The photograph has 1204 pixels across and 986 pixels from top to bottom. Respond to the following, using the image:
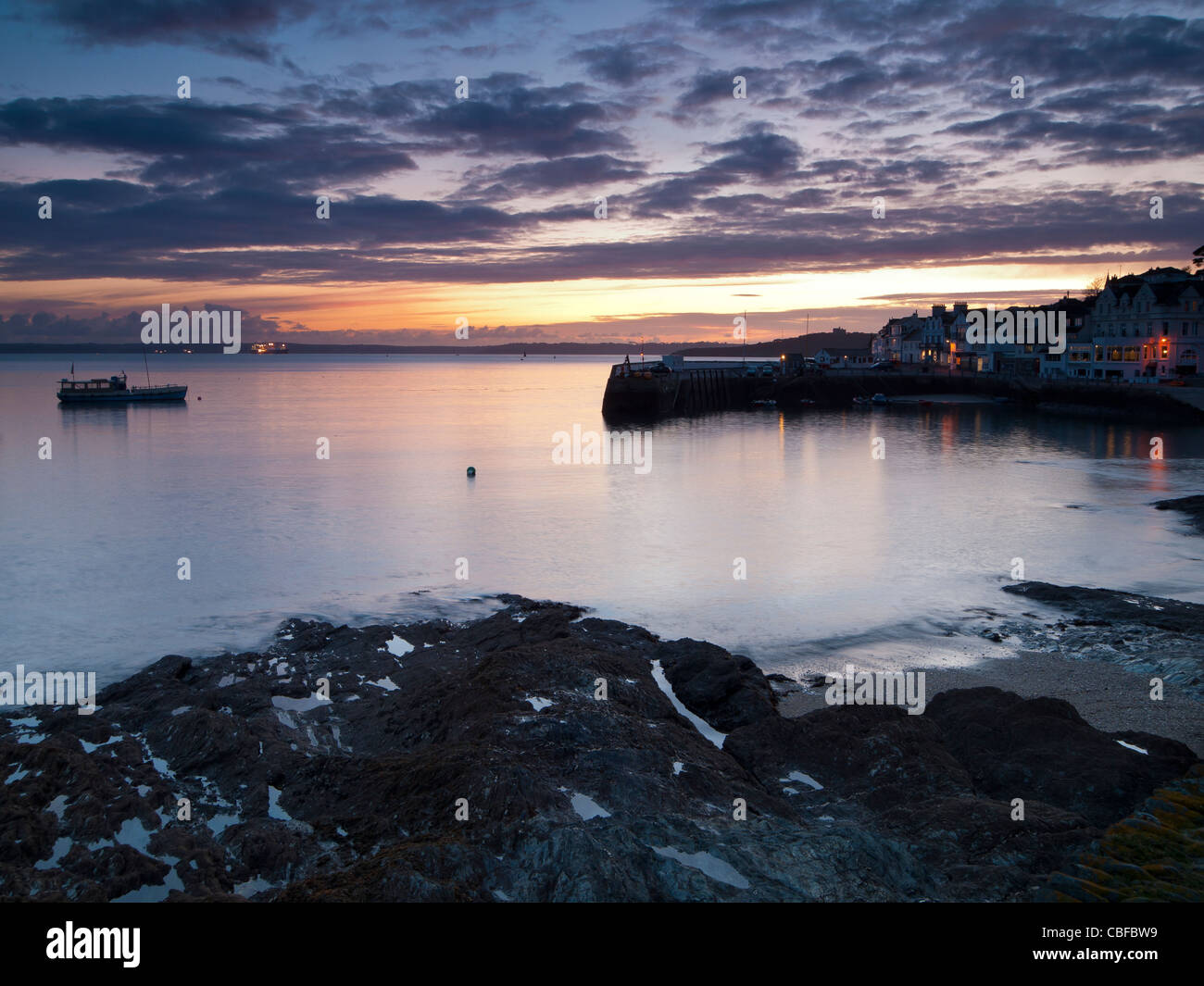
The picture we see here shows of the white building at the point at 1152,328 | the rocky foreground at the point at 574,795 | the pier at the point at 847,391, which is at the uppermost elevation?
the white building at the point at 1152,328

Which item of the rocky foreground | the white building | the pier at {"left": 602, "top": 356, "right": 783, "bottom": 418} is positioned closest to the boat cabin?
the pier at {"left": 602, "top": 356, "right": 783, "bottom": 418}

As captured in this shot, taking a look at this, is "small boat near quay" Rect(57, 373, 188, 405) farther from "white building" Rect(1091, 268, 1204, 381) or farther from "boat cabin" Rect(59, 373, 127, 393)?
"white building" Rect(1091, 268, 1204, 381)

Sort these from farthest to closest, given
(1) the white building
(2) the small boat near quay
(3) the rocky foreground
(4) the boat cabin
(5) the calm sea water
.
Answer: (4) the boat cabin, (2) the small boat near quay, (1) the white building, (5) the calm sea water, (3) the rocky foreground

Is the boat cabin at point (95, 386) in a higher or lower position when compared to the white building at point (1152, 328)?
lower

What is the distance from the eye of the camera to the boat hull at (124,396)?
78250 mm

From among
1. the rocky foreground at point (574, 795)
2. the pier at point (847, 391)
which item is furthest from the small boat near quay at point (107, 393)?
the rocky foreground at point (574, 795)

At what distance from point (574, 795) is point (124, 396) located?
3390 inches

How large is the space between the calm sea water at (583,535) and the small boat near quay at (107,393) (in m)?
24.5

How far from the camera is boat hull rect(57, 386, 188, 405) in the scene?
78.2 m

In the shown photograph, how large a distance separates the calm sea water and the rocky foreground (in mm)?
4487

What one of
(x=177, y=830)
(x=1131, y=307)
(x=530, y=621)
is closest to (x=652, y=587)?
(x=530, y=621)

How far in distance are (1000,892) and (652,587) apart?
13.6 metres

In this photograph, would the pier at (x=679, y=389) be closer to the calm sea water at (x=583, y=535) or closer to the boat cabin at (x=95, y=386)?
the calm sea water at (x=583, y=535)
